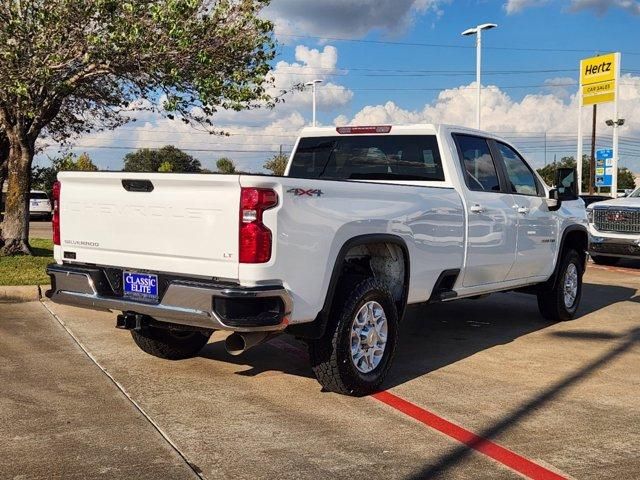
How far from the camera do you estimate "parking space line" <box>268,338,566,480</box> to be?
12.6 feet

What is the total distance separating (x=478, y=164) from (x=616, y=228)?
859cm

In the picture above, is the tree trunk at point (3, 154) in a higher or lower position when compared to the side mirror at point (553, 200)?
higher

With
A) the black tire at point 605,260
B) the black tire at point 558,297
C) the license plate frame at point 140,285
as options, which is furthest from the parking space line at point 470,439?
the black tire at point 605,260

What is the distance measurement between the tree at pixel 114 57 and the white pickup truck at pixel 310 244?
455cm

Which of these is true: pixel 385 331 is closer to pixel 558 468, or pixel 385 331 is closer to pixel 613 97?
pixel 558 468

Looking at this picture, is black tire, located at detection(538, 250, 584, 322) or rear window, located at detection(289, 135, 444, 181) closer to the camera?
rear window, located at detection(289, 135, 444, 181)

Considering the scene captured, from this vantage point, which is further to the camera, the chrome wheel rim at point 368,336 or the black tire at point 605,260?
the black tire at point 605,260

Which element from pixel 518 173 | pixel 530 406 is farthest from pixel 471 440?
pixel 518 173

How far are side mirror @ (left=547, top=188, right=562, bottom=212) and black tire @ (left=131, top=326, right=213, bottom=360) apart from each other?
13.1ft

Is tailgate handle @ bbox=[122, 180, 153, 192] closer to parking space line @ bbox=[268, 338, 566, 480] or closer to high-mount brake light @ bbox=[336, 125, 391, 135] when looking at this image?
parking space line @ bbox=[268, 338, 566, 480]

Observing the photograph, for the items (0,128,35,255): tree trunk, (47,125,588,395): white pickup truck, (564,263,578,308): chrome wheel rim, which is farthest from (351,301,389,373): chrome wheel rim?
(0,128,35,255): tree trunk

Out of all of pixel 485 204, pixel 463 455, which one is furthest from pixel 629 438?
pixel 485 204

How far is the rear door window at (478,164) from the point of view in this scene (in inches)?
259

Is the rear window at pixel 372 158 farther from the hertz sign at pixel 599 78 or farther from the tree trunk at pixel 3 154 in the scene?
the hertz sign at pixel 599 78
